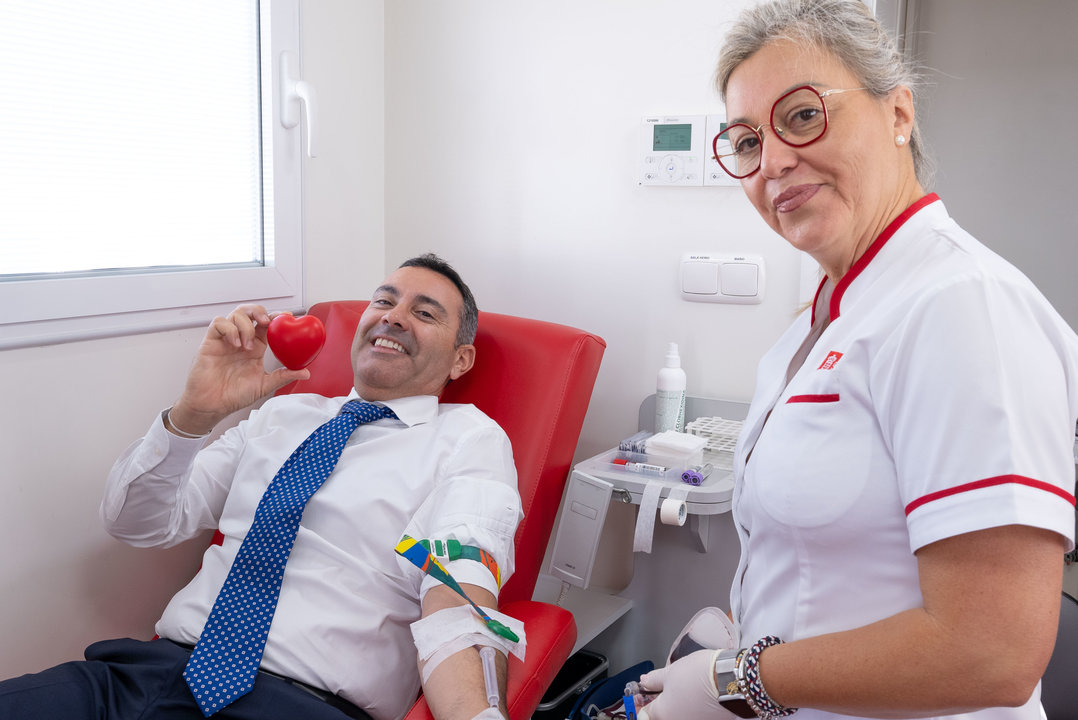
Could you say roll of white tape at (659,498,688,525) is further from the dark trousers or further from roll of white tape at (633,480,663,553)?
the dark trousers

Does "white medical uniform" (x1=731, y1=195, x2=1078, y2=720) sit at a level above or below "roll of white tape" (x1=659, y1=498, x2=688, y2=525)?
above

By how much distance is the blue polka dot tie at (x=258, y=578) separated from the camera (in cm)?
130

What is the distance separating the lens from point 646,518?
62.4 inches

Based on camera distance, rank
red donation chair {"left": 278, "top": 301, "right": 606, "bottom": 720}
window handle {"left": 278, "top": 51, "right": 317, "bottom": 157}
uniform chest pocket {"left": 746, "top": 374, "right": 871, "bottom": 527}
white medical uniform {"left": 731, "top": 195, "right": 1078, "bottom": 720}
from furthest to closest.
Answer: window handle {"left": 278, "top": 51, "right": 317, "bottom": 157} < red donation chair {"left": 278, "top": 301, "right": 606, "bottom": 720} < uniform chest pocket {"left": 746, "top": 374, "right": 871, "bottom": 527} < white medical uniform {"left": 731, "top": 195, "right": 1078, "bottom": 720}

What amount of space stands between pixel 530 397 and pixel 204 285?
2.70ft

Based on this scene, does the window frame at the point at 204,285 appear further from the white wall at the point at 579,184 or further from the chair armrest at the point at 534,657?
the chair armrest at the point at 534,657

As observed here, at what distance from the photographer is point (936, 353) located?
775mm

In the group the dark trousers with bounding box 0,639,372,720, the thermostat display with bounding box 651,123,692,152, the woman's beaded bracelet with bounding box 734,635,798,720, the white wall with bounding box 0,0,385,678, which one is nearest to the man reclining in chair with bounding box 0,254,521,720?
the dark trousers with bounding box 0,639,372,720

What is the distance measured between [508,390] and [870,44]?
3.41 feet

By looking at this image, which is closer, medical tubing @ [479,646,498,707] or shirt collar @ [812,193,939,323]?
shirt collar @ [812,193,939,323]

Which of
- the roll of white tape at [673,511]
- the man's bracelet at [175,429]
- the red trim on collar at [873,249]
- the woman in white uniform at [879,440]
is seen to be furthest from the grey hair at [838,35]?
the man's bracelet at [175,429]

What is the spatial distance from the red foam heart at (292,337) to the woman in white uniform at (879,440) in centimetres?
90

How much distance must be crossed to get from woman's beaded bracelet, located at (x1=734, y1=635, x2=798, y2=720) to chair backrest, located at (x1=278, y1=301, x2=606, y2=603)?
2.45 feet

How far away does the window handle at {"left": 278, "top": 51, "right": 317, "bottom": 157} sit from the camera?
6.76 feet
